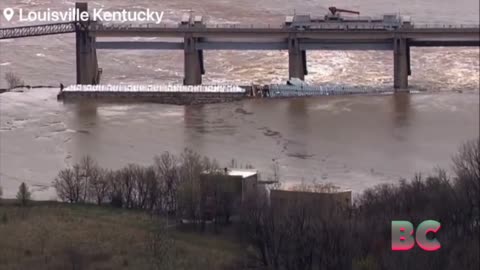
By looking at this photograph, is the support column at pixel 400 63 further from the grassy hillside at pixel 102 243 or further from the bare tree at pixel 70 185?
the grassy hillside at pixel 102 243

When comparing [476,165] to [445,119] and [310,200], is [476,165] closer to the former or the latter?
[310,200]

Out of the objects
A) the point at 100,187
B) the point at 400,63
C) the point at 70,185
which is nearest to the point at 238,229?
the point at 100,187

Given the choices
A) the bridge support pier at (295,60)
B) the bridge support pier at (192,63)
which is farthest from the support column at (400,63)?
the bridge support pier at (192,63)

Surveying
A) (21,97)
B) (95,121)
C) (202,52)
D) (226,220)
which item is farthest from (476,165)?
(202,52)

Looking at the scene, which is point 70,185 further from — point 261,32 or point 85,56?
point 261,32

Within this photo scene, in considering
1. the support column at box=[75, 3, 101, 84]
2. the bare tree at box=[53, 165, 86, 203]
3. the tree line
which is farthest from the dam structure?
the tree line

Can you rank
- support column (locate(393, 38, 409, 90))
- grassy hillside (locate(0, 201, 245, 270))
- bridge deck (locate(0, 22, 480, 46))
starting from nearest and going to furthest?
grassy hillside (locate(0, 201, 245, 270)), support column (locate(393, 38, 409, 90)), bridge deck (locate(0, 22, 480, 46))

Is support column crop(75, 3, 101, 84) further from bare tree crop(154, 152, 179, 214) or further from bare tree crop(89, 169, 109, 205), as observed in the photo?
bare tree crop(89, 169, 109, 205)
